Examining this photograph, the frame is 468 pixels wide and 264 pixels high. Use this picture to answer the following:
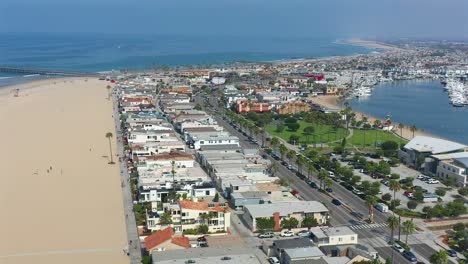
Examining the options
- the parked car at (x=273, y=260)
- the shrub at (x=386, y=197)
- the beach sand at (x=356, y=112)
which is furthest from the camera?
the beach sand at (x=356, y=112)

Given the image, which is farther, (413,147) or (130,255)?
(413,147)

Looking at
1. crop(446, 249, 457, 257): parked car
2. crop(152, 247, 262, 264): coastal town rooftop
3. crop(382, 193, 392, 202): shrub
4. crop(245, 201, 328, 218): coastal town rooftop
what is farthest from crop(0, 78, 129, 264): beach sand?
crop(382, 193, 392, 202): shrub

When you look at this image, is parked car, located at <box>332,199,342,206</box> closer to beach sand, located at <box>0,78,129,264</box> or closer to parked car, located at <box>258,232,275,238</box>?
parked car, located at <box>258,232,275,238</box>

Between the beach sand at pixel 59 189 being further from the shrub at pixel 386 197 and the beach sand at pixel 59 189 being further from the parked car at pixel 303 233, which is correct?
the shrub at pixel 386 197

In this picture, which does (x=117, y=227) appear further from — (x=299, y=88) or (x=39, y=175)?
(x=299, y=88)

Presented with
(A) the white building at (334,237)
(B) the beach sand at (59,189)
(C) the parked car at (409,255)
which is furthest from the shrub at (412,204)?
(B) the beach sand at (59,189)

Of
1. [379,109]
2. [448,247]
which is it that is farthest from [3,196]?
[379,109]
